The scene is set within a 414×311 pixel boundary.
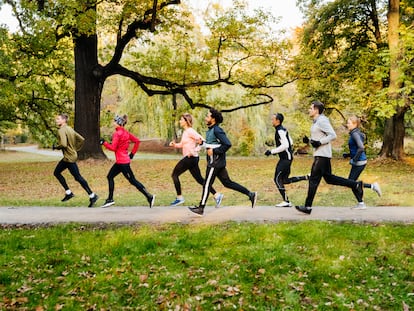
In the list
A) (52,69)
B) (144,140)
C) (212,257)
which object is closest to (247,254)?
(212,257)

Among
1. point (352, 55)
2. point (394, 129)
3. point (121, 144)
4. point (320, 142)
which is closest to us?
point (320, 142)

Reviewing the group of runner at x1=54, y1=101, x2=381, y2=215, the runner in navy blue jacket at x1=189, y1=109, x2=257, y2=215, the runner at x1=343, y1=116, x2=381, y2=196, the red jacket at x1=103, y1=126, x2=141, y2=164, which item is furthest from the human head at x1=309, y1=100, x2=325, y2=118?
the red jacket at x1=103, y1=126, x2=141, y2=164

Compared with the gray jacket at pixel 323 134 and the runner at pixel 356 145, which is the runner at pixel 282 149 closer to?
the gray jacket at pixel 323 134

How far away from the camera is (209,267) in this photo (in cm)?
578

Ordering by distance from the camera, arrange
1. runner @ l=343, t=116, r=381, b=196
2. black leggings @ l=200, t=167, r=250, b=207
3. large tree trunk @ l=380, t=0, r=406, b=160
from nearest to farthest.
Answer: black leggings @ l=200, t=167, r=250, b=207
runner @ l=343, t=116, r=381, b=196
large tree trunk @ l=380, t=0, r=406, b=160

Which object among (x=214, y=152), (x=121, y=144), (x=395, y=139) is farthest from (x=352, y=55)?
(x=121, y=144)

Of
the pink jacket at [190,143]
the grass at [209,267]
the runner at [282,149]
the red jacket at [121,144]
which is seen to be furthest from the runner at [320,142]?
the red jacket at [121,144]

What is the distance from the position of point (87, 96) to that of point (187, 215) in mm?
14623

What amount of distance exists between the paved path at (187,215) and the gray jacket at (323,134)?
1.17 metres

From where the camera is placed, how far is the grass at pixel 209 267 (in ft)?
16.3

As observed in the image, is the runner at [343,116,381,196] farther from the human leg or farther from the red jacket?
the red jacket

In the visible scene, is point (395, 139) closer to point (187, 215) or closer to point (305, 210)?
point (305, 210)

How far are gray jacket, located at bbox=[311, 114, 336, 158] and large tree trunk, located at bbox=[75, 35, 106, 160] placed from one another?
1508 cm

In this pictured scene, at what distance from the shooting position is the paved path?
7.67 metres
